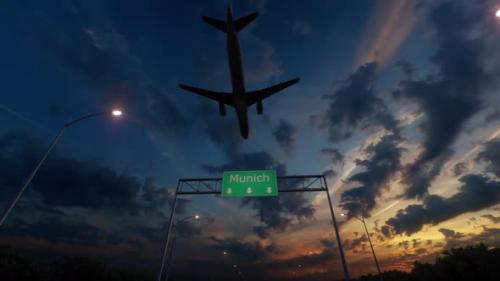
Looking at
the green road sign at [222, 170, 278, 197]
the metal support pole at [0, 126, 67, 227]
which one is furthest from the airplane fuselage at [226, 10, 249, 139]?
the metal support pole at [0, 126, 67, 227]

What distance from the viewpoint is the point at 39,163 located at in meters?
12.8

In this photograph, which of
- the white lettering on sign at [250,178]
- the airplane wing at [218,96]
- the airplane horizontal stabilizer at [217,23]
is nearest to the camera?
the white lettering on sign at [250,178]

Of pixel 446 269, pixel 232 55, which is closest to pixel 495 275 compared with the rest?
pixel 446 269

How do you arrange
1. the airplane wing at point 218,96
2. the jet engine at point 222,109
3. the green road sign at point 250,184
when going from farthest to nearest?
the jet engine at point 222,109, the airplane wing at point 218,96, the green road sign at point 250,184

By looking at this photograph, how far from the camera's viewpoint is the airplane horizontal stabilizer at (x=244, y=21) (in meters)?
22.3

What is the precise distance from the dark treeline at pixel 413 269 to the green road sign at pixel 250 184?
26.3 metres

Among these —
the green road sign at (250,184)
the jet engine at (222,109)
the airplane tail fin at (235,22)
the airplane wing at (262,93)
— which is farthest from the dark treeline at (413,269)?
the airplane tail fin at (235,22)

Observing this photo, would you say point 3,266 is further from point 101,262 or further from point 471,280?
point 471,280

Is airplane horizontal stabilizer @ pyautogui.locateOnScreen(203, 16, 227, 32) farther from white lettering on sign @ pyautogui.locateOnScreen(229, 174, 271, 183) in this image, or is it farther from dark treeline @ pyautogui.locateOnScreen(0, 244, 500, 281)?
dark treeline @ pyautogui.locateOnScreen(0, 244, 500, 281)

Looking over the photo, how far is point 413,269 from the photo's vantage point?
4331cm

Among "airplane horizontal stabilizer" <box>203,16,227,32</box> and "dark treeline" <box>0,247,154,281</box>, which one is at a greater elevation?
"airplane horizontal stabilizer" <box>203,16,227,32</box>

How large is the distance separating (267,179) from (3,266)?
4110cm

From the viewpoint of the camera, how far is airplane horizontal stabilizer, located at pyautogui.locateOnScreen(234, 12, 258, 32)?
73.2 ft

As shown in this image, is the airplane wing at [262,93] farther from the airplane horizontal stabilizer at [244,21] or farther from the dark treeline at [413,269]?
the dark treeline at [413,269]
